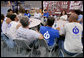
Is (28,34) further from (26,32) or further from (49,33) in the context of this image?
(49,33)

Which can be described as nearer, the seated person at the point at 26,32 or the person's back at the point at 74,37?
the person's back at the point at 74,37

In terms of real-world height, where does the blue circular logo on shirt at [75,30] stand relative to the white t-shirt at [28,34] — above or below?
above

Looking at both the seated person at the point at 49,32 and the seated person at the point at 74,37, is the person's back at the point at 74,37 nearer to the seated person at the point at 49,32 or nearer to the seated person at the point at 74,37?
the seated person at the point at 74,37

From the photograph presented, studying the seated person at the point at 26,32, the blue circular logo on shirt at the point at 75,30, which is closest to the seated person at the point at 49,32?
the seated person at the point at 26,32

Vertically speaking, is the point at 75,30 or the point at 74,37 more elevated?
the point at 75,30

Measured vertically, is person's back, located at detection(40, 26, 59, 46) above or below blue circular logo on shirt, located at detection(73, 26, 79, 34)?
below

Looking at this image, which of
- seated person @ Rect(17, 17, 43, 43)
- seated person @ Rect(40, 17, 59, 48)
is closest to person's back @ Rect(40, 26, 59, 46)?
seated person @ Rect(40, 17, 59, 48)

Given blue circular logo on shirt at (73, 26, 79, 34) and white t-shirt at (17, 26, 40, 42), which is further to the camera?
white t-shirt at (17, 26, 40, 42)

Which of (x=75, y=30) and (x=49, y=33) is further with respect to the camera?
(x=49, y=33)

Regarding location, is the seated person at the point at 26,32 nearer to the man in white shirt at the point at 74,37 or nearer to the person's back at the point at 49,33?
the person's back at the point at 49,33

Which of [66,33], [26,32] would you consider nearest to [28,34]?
[26,32]

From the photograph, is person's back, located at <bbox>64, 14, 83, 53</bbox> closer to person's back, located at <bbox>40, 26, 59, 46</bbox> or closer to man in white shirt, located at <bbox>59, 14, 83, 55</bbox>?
man in white shirt, located at <bbox>59, 14, 83, 55</bbox>

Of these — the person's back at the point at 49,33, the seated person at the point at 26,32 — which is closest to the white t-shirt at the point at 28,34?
the seated person at the point at 26,32

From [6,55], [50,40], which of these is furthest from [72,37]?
[6,55]
